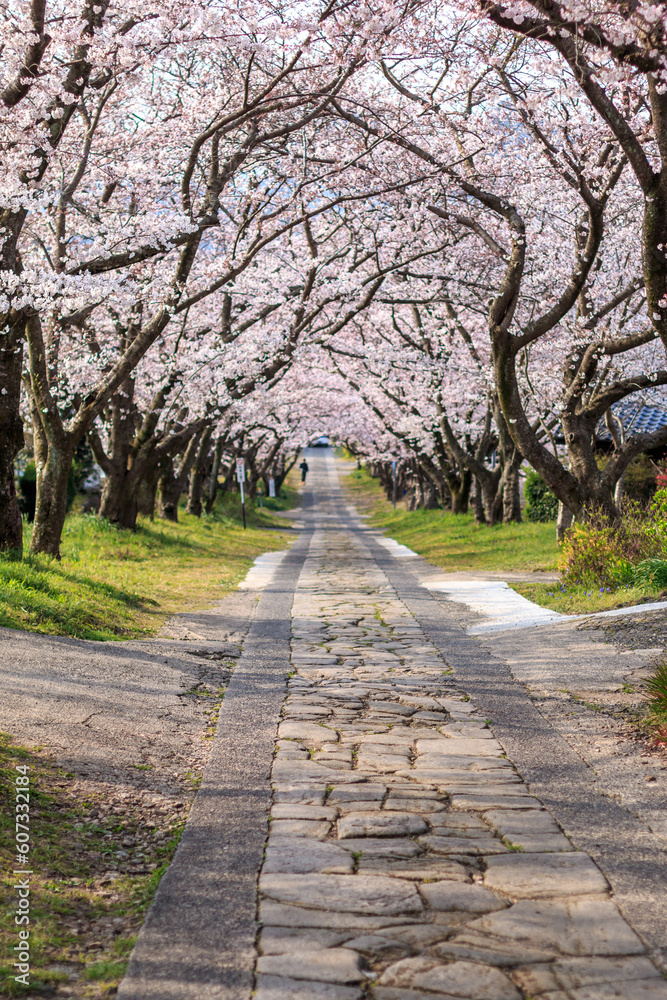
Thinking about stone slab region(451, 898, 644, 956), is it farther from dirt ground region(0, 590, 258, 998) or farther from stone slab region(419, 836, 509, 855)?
dirt ground region(0, 590, 258, 998)

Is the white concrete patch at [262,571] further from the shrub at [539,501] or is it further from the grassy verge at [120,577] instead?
the shrub at [539,501]

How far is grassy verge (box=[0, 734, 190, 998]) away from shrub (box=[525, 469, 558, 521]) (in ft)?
79.0

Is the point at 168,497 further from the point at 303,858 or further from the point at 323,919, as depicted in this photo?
the point at 323,919

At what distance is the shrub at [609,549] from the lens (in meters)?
12.2

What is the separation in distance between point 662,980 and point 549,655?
19.1 ft

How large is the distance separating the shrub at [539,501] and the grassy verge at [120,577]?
27.3 feet

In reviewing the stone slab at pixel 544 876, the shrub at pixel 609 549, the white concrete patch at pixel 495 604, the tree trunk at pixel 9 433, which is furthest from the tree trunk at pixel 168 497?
the stone slab at pixel 544 876

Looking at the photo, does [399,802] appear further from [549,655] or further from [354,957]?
[549,655]

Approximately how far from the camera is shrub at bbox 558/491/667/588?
12227mm

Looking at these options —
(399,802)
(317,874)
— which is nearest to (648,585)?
(399,802)

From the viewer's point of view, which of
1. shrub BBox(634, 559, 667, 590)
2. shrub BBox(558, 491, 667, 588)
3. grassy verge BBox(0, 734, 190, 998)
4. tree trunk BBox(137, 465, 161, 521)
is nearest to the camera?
grassy verge BBox(0, 734, 190, 998)

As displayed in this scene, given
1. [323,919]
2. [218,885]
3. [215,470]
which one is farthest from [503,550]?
[323,919]

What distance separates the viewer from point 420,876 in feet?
14.0

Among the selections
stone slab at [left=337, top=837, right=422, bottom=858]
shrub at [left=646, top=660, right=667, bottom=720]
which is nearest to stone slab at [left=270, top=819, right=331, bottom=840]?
stone slab at [left=337, top=837, right=422, bottom=858]
